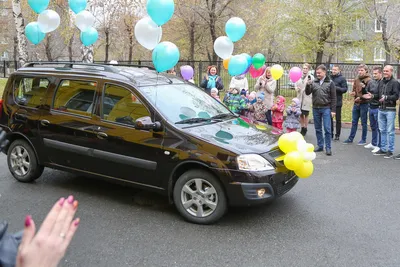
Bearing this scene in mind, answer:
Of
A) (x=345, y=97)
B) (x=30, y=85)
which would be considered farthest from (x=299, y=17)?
(x=30, y=85)

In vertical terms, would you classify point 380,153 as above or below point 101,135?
below

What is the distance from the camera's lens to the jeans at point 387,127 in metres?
7.81

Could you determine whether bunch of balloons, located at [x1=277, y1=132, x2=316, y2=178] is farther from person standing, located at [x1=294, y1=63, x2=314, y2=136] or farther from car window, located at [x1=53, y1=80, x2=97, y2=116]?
person standing, located at [x1=294, y1=63, x2=314, y2=136]

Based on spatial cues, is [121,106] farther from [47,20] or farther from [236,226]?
[47,20]

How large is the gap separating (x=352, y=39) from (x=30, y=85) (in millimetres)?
17288

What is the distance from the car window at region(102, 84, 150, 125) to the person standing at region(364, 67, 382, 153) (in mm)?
5399

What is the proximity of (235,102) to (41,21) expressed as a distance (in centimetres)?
440

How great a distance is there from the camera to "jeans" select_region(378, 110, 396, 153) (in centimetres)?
781

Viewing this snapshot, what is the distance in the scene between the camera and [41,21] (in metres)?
8.39

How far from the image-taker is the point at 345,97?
17016 mm

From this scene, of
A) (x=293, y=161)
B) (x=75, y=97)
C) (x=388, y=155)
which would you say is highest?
(x=75, y=97)

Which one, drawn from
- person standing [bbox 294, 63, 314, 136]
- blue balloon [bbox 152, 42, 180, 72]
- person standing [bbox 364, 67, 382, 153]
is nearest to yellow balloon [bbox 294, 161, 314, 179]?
blue balloon [bbox 152, 42, 180, 72]

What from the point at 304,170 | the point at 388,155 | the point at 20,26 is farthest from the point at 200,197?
the point at 20,26

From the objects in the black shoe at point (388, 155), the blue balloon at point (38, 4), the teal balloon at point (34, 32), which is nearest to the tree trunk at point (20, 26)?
the teal balloon at point (34, 32)
